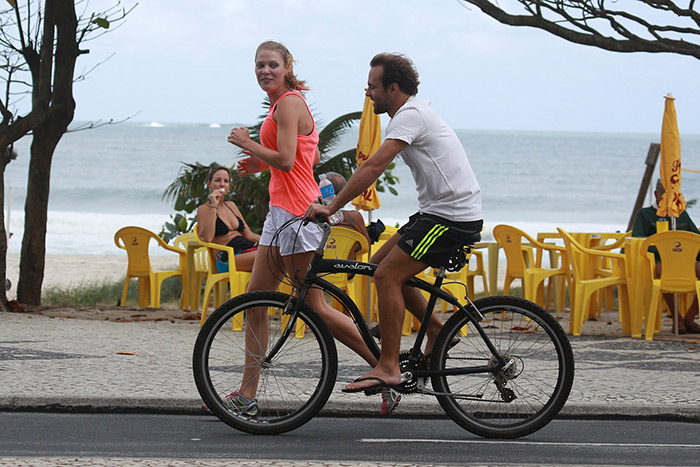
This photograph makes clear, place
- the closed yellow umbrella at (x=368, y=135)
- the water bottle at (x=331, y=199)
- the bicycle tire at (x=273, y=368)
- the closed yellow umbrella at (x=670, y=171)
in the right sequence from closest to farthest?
the bicycle tire at (x=273, y=368) < the water bottle at (x=331, y=199) < the closed yellow umbrella at (x=670, y=171) < the closed yellow umbrella at (x=368, y=135)

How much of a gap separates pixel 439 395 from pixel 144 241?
6.79 metres

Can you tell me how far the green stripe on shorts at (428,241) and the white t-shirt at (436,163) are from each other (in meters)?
0.07

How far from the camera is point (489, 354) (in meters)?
5.40

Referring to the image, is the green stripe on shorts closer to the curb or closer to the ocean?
the curb

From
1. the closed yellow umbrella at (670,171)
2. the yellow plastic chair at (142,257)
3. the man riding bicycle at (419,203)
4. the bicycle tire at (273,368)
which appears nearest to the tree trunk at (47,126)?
the yellow plastic chair at (142,257)

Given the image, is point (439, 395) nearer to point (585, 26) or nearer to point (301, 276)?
point (301, 276)

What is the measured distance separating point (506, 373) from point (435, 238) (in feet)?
2.77

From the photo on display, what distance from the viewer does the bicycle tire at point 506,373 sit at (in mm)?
5312

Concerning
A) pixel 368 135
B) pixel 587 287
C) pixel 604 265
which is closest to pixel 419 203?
pixel 587 287

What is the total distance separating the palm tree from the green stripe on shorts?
9088 millimetres

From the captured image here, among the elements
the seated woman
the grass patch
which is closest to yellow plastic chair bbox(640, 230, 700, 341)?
the seated woman

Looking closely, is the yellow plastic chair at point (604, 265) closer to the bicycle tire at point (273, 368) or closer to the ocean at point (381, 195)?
the bicycle tire at point (273, 368)

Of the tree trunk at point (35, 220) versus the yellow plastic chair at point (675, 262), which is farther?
the tree trunk at point (35, 220)

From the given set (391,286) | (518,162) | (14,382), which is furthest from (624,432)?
(518,162)
